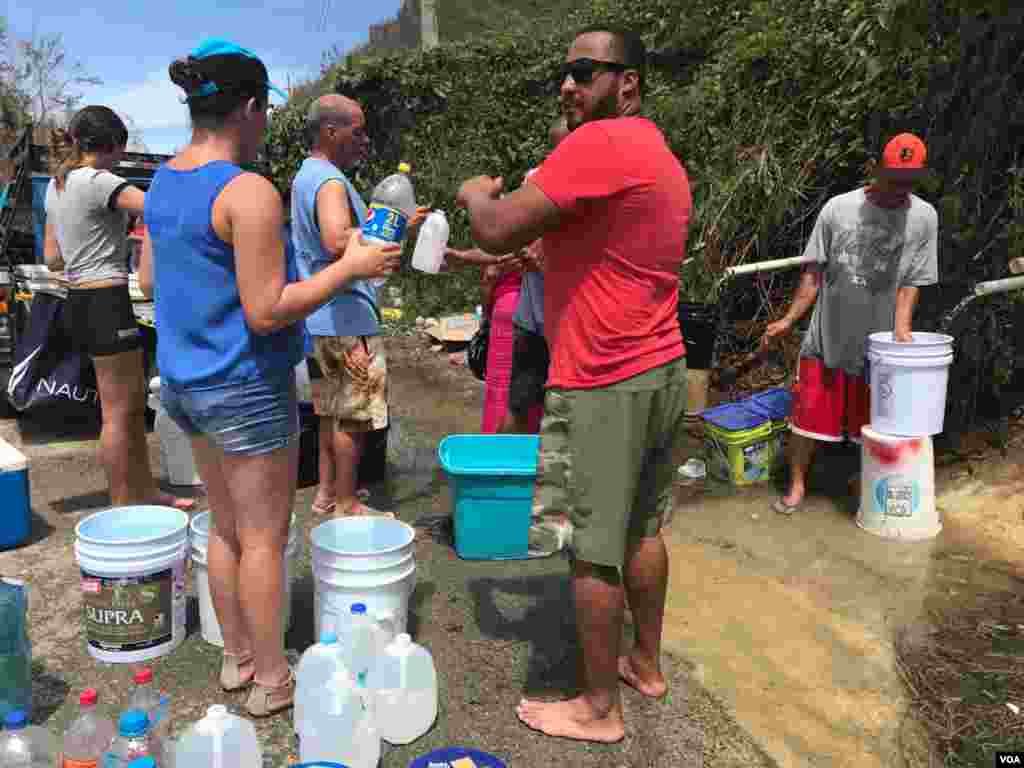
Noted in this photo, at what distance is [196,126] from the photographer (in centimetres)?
251

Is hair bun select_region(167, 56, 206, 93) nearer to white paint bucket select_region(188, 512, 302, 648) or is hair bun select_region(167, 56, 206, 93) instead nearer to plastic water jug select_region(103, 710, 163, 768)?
white paint bucket select_region(188, 512, 302, 648)

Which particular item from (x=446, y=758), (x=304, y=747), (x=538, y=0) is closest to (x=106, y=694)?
(x=304, y=747)

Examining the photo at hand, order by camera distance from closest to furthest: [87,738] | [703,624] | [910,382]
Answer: [87,738] → [703,624] → [910,382]

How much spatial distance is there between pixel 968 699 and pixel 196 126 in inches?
132

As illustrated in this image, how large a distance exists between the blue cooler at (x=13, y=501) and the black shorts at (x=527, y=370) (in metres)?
2.47

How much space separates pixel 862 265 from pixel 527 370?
2.01 m

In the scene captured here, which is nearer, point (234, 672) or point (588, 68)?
point (588, 68)

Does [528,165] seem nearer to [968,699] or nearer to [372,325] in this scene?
[372,325]

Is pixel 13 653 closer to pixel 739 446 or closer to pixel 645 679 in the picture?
pixel 645 679

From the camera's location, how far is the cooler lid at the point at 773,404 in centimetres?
553

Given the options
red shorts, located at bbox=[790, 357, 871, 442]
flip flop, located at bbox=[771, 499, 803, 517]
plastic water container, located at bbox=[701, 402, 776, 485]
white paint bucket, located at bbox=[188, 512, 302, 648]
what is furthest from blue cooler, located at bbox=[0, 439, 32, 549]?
red shorts, located at bbox=[790, 357, 871, 442]

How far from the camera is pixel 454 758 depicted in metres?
2.60

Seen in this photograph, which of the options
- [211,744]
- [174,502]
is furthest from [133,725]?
[174,502]

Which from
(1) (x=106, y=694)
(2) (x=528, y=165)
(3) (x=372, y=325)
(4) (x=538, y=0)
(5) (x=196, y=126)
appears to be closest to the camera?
(5) (x=196, y=126)
